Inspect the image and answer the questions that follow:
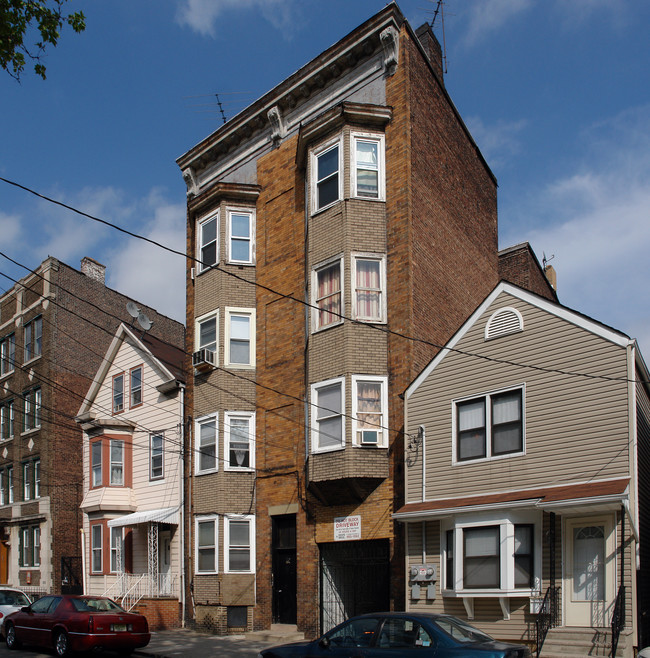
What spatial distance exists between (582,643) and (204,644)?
9490 millimetres

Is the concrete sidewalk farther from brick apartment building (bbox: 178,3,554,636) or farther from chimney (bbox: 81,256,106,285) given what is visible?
chimney (bbox: 81,256,106,285)

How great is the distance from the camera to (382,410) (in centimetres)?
2008

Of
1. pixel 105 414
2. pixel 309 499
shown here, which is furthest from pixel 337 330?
pixel 105 414

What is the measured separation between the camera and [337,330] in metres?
20.7

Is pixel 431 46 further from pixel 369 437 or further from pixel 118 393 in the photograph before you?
pixel 118 393

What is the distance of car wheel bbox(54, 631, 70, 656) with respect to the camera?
17.5 m

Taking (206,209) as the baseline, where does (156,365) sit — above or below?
below

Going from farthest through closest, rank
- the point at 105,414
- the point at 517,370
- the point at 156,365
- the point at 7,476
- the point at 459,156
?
the point at 7,476
the point at 105,414
the point at 156,365
the point at 459,156
the point at 517,370

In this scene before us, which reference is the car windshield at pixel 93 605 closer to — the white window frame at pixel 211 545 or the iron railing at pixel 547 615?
the white window frame at pixel 211 545

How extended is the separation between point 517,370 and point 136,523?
46.0 feet

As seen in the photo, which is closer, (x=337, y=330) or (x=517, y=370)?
(x=517, y=370)

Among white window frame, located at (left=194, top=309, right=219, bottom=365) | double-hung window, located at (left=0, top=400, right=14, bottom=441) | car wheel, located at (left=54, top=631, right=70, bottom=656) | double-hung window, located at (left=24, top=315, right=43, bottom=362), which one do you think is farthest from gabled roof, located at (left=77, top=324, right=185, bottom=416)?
car wheel, located at (left=54, top=631, right=70, bottom=656)

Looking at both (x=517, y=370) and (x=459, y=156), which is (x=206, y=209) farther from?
(x=517, y=370)

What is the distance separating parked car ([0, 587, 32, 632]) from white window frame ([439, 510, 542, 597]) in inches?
497
